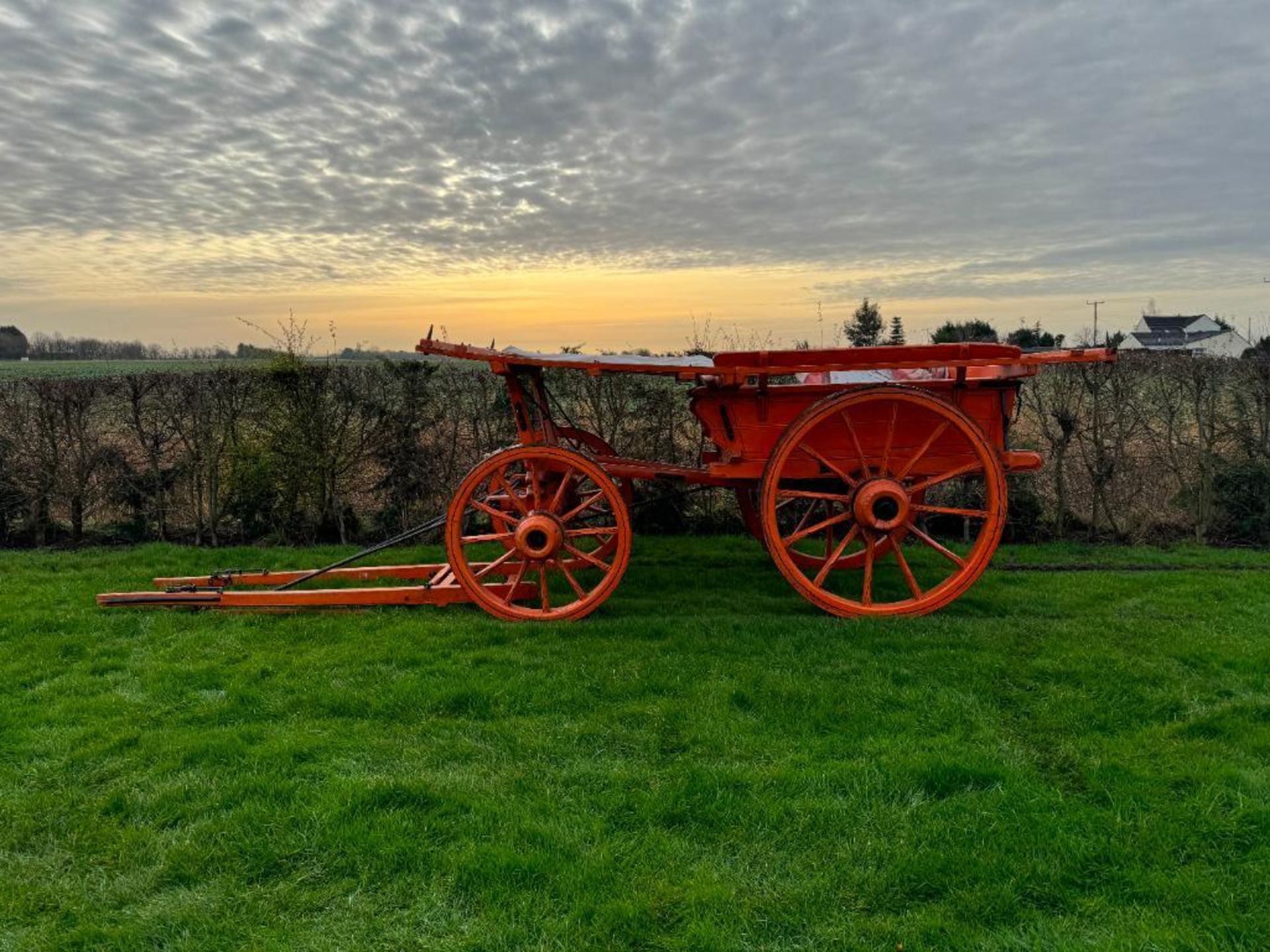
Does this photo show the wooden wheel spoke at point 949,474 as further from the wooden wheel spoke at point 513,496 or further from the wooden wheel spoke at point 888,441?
the wooden wheel spoke at point 513,496

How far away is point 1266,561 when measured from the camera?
6516 mm

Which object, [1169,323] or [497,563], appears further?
[1169,323]

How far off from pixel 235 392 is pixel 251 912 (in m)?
5.86

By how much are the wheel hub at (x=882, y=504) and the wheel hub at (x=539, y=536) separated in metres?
1.76

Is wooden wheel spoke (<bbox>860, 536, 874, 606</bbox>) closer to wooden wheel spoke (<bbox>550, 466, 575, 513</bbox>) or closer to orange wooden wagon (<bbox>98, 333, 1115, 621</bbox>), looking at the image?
orange wooden wagon (<bbox>98, 333, 1115, 621</bbox>)

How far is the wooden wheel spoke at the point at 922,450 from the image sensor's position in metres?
4.66

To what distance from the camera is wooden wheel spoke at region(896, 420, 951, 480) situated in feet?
15.3

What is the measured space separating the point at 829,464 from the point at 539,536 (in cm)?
176

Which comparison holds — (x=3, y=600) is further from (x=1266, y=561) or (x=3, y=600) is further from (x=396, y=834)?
(x=1266, y=561)

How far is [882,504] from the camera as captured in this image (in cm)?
468

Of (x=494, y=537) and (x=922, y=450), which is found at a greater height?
(x=922, y=450)

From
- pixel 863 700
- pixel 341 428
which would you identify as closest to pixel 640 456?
pixel 341 428

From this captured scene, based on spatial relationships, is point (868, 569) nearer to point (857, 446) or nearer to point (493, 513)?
point (857, 446)

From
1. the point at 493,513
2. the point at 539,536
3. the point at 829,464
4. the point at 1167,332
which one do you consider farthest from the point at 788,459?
the point at 1167,332
